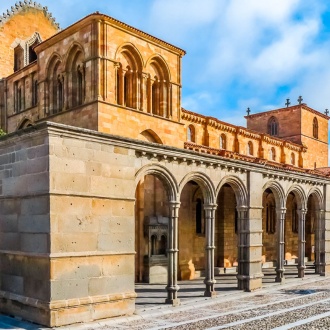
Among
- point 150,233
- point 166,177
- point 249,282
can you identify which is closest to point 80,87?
point 150,233

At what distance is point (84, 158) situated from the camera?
38.0 feet

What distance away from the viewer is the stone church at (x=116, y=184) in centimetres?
1113

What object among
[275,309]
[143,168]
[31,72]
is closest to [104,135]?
[143,168]

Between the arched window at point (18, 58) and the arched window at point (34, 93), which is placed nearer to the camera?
the arched window at point (34, 93)

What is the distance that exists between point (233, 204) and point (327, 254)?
5.35 m

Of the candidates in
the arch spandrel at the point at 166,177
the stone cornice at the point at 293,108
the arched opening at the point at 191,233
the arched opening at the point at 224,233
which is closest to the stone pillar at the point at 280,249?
the arched opening at the point at 191,233

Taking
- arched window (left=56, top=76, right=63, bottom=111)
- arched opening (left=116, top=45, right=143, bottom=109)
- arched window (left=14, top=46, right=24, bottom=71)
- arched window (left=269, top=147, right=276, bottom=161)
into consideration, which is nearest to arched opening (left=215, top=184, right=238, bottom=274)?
arched opening (left=116, top=45, right=143, bottom=109)

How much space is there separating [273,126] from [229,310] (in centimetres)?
3114

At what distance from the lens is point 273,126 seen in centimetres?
4212

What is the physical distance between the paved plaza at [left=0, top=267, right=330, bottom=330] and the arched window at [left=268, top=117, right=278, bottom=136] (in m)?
25.4

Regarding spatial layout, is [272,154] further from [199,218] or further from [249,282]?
[249,282]

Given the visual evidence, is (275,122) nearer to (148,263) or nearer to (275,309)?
(148,263)

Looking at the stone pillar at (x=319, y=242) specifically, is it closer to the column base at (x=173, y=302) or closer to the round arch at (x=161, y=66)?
the round arch at (x=161, y=66)

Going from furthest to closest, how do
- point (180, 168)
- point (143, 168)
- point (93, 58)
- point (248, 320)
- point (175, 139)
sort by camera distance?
point (175, 139) → point (93, 58) → point (180, 168) → point (143, 168) → point (248, 320)
